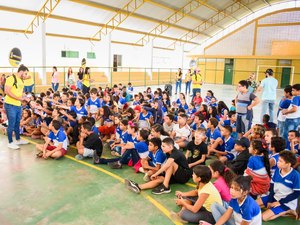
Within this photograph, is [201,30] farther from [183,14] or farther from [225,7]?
[183,14]

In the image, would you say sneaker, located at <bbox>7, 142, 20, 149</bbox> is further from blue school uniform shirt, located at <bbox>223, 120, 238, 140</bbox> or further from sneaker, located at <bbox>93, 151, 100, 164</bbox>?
blue school uniform shirt, located at <bbox>223, 120, 238, 140</bbox>

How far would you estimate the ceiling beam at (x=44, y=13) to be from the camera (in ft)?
50.2

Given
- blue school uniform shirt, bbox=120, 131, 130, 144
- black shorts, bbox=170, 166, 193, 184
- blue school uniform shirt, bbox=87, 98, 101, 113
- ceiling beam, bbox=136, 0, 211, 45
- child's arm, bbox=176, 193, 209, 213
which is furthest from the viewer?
ceiling beam, bbox=136, 0, 211, 45

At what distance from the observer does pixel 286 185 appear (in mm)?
3373

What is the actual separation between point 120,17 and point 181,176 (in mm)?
17380

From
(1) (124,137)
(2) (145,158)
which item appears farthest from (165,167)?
(1) (124,137)

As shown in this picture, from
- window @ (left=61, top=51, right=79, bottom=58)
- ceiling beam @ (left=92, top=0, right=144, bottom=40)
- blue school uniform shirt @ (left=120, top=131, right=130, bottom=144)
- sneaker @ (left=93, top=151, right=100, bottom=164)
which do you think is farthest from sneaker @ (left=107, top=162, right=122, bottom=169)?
window @ (left=61, top=51, right=79, bottom=58)

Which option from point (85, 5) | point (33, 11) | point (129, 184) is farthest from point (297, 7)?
point (129, 184)

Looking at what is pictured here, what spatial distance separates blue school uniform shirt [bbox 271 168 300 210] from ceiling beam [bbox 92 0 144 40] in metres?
16.9

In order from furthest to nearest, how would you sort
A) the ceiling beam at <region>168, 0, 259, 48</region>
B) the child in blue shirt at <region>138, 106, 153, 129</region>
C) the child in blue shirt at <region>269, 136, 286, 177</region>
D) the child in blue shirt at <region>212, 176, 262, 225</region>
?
1. the ceiling beam at <region>168, 0, 259, 48</region>
2. the child in blue shirt at <region>138, 106, 153, 129</region>
3. the child in blue shirt at <region>269, 136, 286, 177</region>
4. the child in blue shirt at <region>212, 176, 262, 225</region>

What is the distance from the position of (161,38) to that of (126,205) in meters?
24.3

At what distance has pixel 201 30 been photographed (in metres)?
28.5

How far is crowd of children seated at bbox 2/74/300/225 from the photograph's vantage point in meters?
3.24

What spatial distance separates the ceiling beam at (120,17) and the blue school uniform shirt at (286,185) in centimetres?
1691
